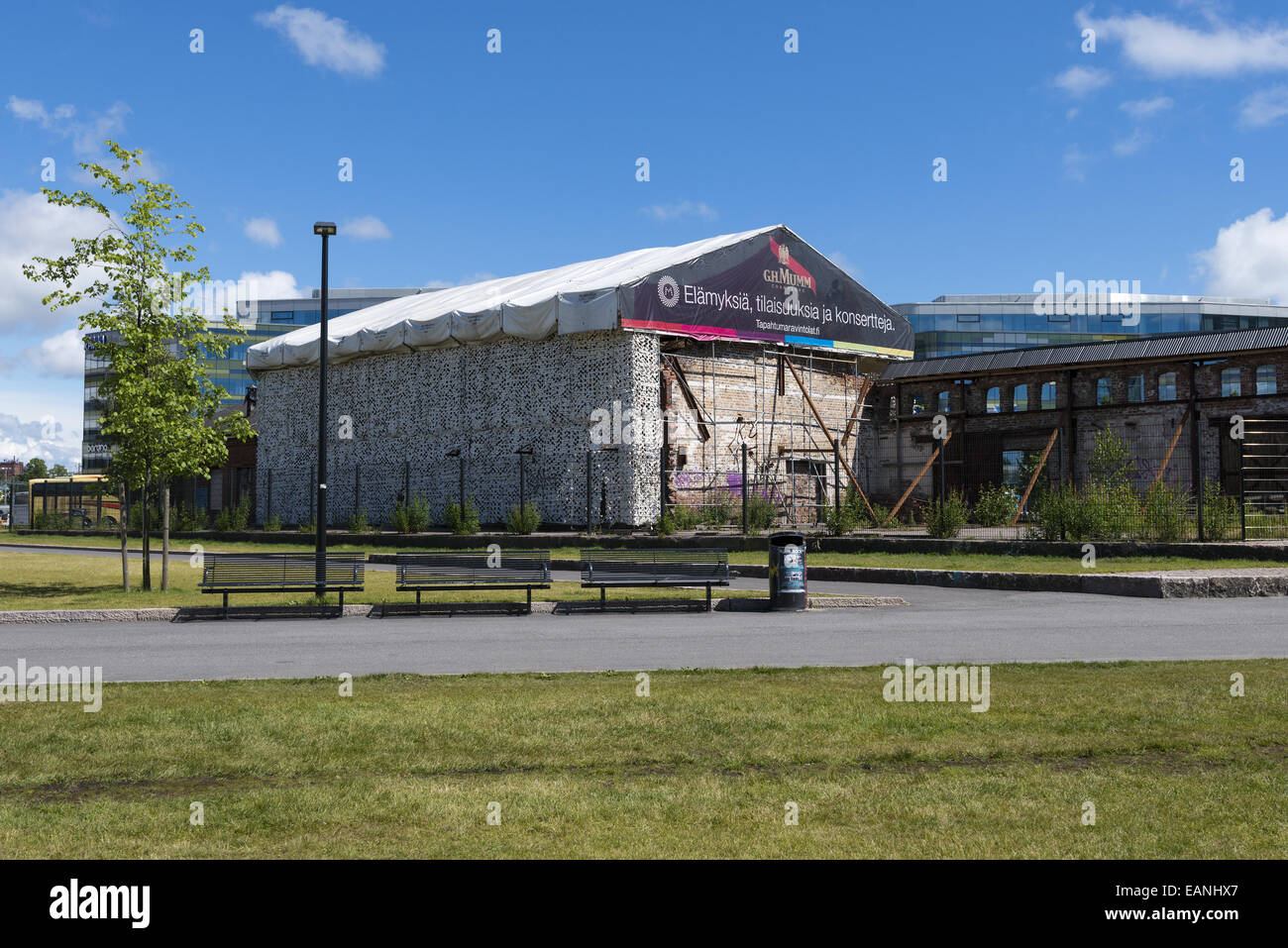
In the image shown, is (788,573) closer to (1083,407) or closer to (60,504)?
(1083,407)

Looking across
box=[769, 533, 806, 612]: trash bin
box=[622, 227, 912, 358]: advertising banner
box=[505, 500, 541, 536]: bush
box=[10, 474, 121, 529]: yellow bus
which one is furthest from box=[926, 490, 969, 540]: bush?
→ box=[10, 474, 121, 529]: yellow bus

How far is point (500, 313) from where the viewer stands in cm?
3572

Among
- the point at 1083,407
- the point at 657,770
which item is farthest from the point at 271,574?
the point at 1083,407

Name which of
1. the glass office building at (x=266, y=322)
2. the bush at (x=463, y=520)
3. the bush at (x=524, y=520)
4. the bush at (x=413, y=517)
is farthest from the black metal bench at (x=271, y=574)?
the glass office building at (x=266, y=322)

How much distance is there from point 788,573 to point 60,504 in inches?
2390

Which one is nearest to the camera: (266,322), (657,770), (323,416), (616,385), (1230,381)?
(657,770)

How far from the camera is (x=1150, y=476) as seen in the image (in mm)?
29062

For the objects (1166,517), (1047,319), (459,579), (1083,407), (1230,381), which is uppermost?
(1047,319)

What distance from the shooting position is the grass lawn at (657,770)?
492cm

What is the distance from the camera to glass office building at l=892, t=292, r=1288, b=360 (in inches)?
4380

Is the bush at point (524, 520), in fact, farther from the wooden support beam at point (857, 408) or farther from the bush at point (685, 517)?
the wooden support beam at point (857, 408)

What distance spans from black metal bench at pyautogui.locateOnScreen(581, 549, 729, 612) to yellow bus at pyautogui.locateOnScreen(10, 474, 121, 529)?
45263 millimetres

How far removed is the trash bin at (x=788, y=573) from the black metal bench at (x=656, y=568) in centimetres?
102
